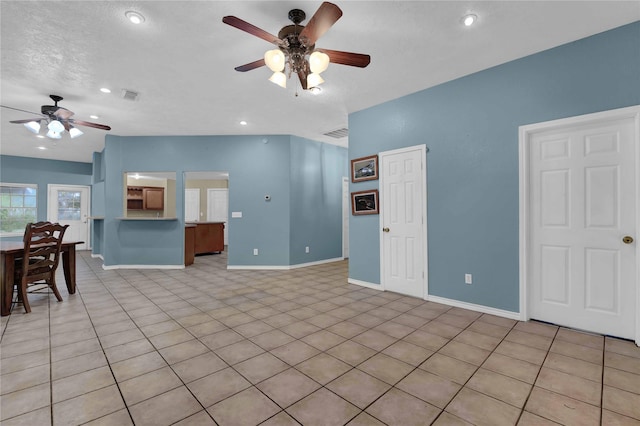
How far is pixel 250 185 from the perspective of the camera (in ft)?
19.9

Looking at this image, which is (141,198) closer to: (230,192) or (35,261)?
(230,192)

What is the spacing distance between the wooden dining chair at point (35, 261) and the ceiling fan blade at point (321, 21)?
3781mm

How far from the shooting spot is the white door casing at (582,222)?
8.45ft

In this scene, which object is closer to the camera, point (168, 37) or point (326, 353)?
point (326, 353)

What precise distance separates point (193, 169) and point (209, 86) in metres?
2.80

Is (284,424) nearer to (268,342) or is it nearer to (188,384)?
(188,384)

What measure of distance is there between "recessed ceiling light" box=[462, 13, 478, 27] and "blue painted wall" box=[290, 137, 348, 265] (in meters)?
4.02

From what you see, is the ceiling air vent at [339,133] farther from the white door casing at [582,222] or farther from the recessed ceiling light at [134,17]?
the recessed ceiling light at [134,17]

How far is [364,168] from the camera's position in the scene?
4.54m

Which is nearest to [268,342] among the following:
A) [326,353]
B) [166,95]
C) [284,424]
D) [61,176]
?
[326,353]

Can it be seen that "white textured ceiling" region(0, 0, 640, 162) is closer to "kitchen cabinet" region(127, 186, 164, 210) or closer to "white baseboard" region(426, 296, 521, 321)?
"white baseboard" region(426, 296, 521, 321)

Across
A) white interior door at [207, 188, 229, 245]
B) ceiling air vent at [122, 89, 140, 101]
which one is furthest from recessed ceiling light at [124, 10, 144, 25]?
white interior door at [207, 188, 229, 245]

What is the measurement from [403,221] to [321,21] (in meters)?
2.82

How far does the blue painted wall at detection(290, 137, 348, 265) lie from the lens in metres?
6.09
